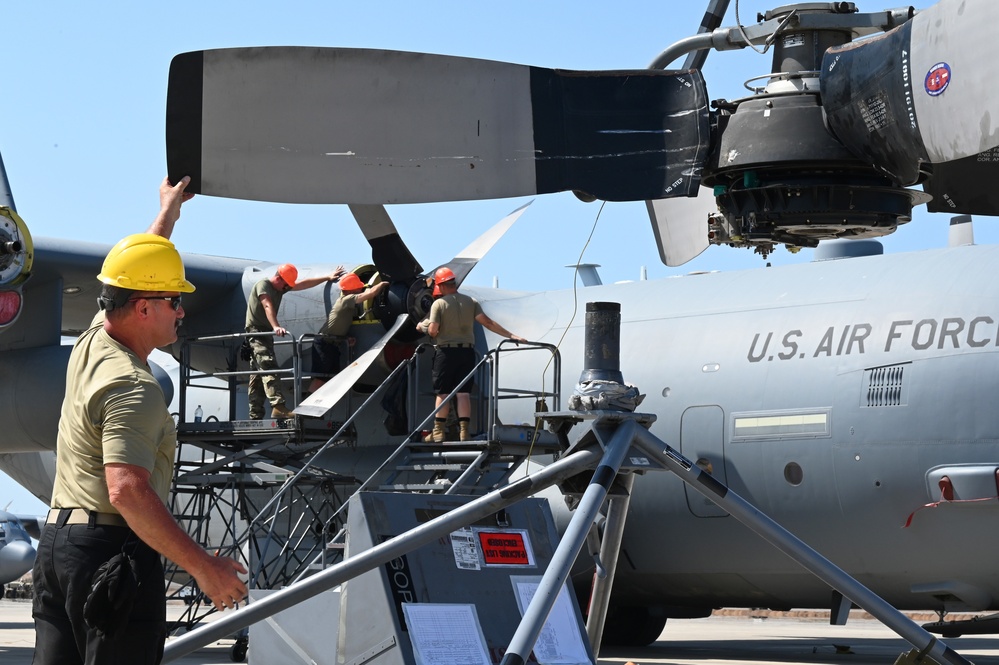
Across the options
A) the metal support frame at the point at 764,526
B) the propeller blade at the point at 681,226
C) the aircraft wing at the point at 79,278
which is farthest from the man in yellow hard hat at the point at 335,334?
the metal support frame at the point at 764,526

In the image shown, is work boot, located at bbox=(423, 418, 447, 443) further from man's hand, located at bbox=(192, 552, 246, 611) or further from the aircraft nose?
the aircraft nose

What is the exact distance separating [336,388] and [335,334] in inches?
38.3

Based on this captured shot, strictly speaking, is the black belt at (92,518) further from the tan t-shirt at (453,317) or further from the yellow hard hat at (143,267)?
the tan t-shirt at (453,317)

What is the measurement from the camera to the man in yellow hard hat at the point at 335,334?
451 inches

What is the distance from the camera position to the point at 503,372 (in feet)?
39.0

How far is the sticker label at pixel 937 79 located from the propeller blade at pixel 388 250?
7.46m

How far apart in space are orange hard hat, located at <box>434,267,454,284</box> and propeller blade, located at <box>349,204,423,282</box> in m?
0.25

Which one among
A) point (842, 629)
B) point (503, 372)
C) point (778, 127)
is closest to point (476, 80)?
point (778, 127)

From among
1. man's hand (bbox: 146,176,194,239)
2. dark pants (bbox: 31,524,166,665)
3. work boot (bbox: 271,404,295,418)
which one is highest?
work boot (bbox: 271,404,295,418)

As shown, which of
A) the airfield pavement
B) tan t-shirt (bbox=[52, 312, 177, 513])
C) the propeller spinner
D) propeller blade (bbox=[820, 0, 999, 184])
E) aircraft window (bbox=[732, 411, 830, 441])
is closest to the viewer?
propeller blade (bbox=[820, 0, 999, 184])

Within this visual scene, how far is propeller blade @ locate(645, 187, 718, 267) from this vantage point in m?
5.12

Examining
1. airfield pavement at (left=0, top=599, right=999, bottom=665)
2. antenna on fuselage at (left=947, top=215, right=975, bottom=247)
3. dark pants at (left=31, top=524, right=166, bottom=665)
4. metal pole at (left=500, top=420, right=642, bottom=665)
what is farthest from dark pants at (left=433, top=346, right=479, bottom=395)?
dark pants at (left=31, top=524, right=166, bottom=665)

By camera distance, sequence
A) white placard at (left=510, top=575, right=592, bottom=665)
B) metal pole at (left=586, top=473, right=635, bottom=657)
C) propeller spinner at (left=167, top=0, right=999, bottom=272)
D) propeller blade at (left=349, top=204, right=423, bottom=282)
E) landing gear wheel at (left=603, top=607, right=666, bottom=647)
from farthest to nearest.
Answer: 1. landing gear wheel at (left=603, top=607, right=666, bottom=647)
2. propeller blade at (left=349, top=204, right=423, bottom=282)
3. white placard at (left=510, top=575, right=592, bottom=665)
4. metal pole at (left=586, top=473, right=635, bottom=657)
5. propeller spinner at (left=167, top=0, right=999, bottom=272)

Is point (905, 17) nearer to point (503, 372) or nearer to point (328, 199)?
point (328, 199)
